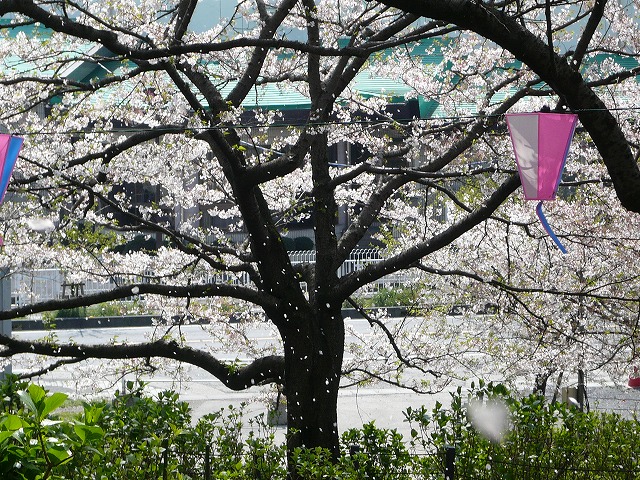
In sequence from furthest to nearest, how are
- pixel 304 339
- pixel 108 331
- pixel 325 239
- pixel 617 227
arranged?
pixel 108 331 < pixel 617 227 < pixel 325 239 < pixel 304 339

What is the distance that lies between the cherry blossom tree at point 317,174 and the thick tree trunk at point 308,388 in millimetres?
18

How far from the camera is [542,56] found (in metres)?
3.62

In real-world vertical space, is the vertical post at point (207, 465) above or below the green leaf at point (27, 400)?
below

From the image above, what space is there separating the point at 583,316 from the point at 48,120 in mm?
6897

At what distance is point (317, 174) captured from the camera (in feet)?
23.5

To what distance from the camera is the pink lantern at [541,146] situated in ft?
14.1

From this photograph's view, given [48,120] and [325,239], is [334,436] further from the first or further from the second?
[48,120]

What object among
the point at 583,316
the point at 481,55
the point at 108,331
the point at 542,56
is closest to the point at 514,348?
the point at 583,316

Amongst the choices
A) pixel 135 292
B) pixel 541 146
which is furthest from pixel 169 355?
pixel 541 146

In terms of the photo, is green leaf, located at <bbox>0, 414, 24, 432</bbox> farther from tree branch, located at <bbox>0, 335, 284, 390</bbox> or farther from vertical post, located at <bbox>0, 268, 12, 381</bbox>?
vertical post, located at <bbox>0, 268, 12, 381</bbox>

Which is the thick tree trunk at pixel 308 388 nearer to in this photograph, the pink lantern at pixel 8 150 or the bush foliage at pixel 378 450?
the bush foliage at pixel 378 450

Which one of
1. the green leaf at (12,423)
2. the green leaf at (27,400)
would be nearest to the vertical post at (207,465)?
the green leaf at (12,423)

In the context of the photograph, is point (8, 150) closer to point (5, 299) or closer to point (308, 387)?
point (308, 387)

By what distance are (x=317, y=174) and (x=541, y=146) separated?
3083mm
